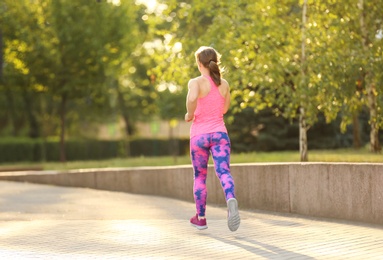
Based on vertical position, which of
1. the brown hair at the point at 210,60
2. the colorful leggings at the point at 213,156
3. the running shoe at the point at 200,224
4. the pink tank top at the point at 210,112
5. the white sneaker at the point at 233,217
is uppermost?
the brown hair at the point at 210,60

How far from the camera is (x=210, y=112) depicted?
30.6ft

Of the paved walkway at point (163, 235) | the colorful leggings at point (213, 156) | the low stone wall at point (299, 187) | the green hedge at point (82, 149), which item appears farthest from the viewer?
the green hedge at point (82, 149)

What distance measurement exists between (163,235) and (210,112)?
1304mm

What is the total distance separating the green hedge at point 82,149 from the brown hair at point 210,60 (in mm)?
30938

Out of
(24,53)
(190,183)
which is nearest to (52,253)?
(190,183)

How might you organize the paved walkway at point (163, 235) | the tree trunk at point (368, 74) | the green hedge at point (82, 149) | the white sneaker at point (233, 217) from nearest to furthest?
the paved walkway at point (163, 235) < the white sneaker at point (233, 217) < the tree trunk at point (368, 74) < the green hedge at point (82, 149)

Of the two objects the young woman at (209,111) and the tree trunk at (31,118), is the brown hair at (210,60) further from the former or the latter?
the tree trunk at (31,118)

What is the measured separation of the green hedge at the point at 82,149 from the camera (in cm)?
4244

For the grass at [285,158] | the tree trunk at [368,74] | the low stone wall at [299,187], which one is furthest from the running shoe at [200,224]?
the tree trunk at [368,74]

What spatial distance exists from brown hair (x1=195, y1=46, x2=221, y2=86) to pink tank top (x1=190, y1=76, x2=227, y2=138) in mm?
60

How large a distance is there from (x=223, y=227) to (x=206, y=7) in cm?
928

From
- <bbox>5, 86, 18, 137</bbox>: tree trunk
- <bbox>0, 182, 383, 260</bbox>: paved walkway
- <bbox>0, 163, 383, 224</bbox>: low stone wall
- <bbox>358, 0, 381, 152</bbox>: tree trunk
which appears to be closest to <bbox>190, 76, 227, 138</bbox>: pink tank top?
<bbox>0, 182, 383, 260</bbox>: paved walkway

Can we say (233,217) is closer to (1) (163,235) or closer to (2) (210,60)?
(1) (163,235)

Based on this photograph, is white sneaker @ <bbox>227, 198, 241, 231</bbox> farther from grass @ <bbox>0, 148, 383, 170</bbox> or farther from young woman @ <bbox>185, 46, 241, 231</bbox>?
grass @ <bbox>0, 148, 383, 170</bbox>
